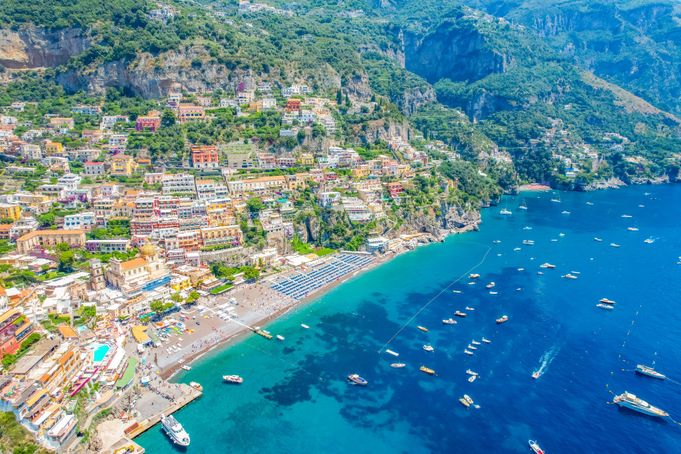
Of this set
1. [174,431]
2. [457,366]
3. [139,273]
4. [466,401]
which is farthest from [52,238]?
[466,401]

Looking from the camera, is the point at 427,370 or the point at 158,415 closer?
the point at 158,415

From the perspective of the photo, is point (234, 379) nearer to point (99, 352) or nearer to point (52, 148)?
point (99, 352)

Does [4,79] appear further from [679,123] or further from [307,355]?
[679,123]

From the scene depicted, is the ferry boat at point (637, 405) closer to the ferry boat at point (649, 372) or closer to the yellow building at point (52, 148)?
the ferry boat at point (649, 372)

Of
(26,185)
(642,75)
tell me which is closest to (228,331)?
(26,185)

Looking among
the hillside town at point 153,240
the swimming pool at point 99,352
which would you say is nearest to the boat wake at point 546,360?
the hillside town at point 153,240

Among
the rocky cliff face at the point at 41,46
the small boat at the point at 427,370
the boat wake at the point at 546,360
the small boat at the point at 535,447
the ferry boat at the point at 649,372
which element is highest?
the rocky cliff face at the point at 41,46

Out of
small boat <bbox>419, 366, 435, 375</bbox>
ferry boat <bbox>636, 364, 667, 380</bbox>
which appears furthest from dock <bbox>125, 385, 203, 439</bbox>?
ferry boat <bbox>636, 364, 667, 380</bbox>
